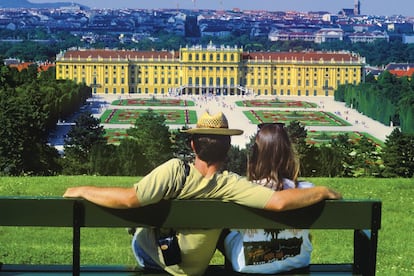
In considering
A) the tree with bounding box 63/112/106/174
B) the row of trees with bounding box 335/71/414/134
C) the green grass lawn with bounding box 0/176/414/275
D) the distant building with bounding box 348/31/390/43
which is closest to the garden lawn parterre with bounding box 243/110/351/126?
the row of trees with bounding box 335/71/414/134

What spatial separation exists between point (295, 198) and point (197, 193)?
0.31 meters

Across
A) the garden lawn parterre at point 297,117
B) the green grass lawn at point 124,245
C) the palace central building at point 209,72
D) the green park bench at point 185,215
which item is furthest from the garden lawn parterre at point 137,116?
the green park bench at point 185,215

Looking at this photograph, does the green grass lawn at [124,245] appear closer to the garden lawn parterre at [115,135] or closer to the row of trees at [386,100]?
the garden lawn parterre at [115,135]

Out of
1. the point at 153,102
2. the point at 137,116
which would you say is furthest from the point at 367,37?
the point at 137,116

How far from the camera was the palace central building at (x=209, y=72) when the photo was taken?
5169cm

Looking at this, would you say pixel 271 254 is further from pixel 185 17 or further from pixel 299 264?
pixel 185 17

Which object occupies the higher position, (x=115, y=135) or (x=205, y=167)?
(x=205, y=167)

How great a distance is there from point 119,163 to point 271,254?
14.6 metres

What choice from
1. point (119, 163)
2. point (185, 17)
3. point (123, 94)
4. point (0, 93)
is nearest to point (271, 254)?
point (119, 163)

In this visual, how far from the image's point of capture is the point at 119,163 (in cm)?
1750

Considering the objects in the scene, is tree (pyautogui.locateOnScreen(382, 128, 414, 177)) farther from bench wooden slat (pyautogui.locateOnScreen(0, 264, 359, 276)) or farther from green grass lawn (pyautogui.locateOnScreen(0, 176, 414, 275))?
bench wooden slat (pyautogui.locateOnScreen(0, 264, 359, 276))

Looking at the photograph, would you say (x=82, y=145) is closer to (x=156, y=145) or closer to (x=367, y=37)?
(x=156, y=145)

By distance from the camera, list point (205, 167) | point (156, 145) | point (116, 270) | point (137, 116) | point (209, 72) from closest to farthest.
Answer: point (205, 167)
point (116, 270)
point (156, 145)
point (137, 116)
point (209, 72)

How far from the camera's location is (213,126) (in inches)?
116
